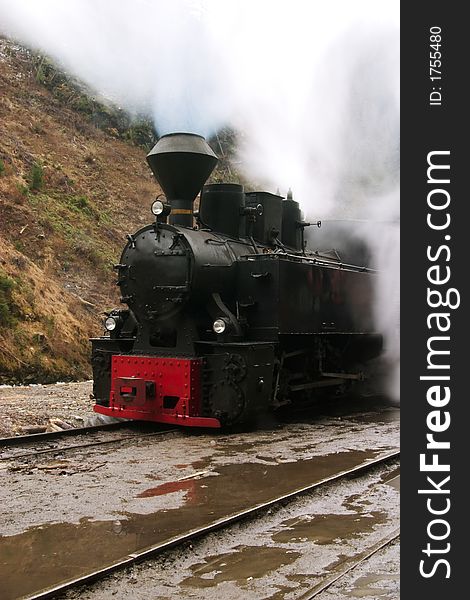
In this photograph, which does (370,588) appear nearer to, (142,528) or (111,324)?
(142,528)

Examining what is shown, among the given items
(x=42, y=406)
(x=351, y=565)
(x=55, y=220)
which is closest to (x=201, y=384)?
(x=42, y=406)

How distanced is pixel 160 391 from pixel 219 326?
3.26 ft

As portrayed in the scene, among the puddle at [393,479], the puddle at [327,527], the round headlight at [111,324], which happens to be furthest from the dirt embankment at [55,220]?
the puddle at [327,527]

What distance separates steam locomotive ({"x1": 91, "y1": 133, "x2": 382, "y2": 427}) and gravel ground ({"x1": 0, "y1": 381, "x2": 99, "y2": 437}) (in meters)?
0.64

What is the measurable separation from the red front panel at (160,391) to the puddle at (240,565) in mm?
3817

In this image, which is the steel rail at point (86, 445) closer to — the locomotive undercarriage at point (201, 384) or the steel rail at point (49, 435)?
the locomotive undercarriage at point (201, 384)

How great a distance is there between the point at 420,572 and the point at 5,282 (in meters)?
12.7

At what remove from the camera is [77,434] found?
8.12 metres

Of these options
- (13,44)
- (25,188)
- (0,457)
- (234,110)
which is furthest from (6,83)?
(0,457)

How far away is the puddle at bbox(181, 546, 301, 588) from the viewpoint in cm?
377

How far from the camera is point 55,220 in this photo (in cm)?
1997

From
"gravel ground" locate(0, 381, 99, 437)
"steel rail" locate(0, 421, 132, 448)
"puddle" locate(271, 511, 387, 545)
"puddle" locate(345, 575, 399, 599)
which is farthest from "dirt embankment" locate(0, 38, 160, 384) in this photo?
"puddle" locate(345, 575, 399, 599)

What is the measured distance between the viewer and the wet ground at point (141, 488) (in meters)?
4.14

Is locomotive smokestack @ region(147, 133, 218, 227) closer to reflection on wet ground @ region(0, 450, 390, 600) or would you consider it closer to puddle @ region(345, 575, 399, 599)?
reflection on wet ground @ region(0, 450, 390, 600)
